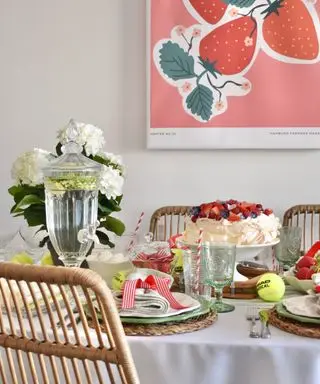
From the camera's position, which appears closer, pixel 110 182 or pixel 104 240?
pixel 110 182

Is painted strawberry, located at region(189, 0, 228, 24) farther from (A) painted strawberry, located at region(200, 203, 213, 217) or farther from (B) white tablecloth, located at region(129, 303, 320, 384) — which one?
(B) white tablecloth, located at region(129, 303, 320, 384)

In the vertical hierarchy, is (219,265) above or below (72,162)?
below

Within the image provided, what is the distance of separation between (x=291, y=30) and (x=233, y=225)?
1554 millimetres

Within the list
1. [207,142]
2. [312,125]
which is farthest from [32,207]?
[312,125]

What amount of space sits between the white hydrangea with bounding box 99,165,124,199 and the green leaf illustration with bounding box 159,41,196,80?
1.46 metres

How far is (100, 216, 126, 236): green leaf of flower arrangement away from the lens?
6.41ft

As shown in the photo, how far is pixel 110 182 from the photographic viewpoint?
184 centimetres

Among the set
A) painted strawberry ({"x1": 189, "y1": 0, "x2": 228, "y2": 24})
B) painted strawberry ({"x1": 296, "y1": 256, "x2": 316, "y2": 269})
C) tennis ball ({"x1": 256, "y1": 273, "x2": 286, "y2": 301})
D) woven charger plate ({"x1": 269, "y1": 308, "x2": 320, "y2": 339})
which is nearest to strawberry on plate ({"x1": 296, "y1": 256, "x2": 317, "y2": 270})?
painted strawberry ({"x1": 296, "y1": 256, "x2": 316, "y2": 269})

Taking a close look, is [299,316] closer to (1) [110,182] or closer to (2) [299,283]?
(2) [299,283]

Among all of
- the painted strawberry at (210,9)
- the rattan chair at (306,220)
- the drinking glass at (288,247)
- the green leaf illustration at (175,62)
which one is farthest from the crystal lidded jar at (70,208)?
the painted strawberry at (210,9)

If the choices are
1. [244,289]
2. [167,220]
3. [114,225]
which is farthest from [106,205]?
[167,220]

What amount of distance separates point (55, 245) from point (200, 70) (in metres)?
1.73

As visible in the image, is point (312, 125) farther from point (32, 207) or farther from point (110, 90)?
point (32, 207)

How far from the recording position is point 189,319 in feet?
4.73
